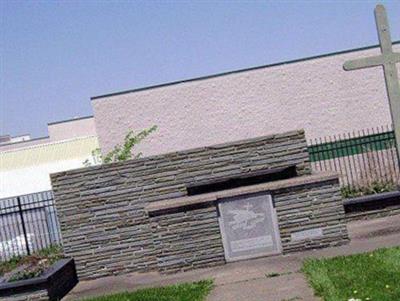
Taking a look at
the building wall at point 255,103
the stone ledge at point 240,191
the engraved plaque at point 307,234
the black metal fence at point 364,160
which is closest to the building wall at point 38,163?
the building wall at point 255,103

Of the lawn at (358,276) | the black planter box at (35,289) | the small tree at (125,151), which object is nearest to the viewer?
the lawn at (358,276)

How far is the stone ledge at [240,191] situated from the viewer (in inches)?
403

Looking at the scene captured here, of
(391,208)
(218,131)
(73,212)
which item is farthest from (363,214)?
(218,131)

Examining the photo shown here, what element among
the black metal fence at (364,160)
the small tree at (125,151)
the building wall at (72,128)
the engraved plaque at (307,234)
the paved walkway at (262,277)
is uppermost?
the building wall at (72,128)

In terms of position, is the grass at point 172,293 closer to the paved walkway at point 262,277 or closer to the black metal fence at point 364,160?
the paved walkway at point 262,277

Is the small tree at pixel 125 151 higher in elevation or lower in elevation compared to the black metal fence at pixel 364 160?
higher

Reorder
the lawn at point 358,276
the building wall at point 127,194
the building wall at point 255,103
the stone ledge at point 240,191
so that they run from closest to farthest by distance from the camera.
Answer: the lawn at point 358,276
the stone ledge at point 240,191
the building wall at point 127,194
the building wall at point 255,103

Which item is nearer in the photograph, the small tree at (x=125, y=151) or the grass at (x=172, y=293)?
the grass at (x=172, y=293)

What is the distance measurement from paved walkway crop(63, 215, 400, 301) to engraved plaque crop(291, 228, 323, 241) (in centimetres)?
27

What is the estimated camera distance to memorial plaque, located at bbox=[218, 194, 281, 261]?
406 inches

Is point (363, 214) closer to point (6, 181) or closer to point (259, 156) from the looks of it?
point (259, 156)

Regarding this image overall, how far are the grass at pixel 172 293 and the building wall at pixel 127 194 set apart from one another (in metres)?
2.27

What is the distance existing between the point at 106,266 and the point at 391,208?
5.75 metres

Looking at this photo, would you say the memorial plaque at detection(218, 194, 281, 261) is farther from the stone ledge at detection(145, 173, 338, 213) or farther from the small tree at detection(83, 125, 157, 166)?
the small tree at detection(83, 125, 157, 166)
